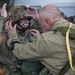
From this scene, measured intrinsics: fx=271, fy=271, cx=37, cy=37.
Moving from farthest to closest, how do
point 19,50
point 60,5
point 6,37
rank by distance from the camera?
point 60,5 < point 6,37 < point 19,50

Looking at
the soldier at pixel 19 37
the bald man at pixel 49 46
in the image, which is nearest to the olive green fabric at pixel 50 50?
the bald man at pixel 49 46

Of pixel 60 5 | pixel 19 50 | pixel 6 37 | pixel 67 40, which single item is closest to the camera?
pixel 67 40

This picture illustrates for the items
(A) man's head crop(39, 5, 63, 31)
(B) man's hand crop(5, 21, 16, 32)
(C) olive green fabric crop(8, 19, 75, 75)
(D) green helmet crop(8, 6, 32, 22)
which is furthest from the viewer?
(D) green helmet crop(8, 6, 32, 22)

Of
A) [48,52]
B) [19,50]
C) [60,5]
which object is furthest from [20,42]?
[60,5]

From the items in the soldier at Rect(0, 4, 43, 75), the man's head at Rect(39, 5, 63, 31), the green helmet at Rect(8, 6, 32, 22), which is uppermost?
the man's head at Rect(39, 5, 63, 31)

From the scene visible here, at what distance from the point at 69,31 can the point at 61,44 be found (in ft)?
0.48

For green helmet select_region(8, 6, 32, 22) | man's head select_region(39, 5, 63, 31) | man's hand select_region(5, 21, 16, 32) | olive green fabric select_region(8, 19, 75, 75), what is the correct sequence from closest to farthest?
olive green fabric select_region(8, 19, 75, 75)
man's head select_region(39, 5, 63, 31)
man's hand select_region(5, 21, 16, 32)
green helmet select_region(8, 6, 32, 22)

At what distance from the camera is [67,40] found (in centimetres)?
256

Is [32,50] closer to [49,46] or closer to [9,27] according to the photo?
[49,46]

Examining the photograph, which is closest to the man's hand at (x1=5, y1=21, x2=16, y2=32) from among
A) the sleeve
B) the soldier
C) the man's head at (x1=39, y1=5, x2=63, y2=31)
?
the soldier

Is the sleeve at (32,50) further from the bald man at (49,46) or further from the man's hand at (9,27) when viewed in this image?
the man's hand at (9,27)

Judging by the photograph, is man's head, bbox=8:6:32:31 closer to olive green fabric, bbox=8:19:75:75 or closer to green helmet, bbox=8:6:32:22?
green helmet, bbox=8:6:32:22

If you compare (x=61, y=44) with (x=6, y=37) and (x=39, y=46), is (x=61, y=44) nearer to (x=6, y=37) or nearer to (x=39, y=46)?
(x=39, y=46)

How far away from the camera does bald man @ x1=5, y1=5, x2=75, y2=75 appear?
2611 millimetres
